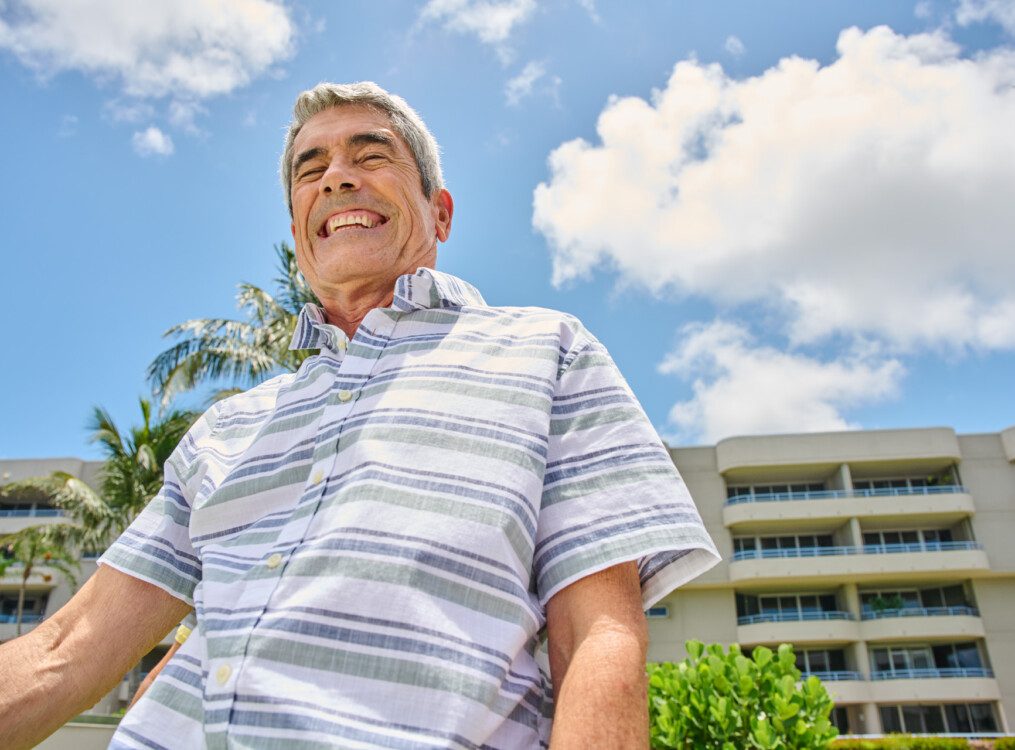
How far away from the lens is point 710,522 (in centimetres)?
3384

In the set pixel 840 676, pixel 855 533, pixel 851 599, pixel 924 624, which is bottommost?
pixel 840 676

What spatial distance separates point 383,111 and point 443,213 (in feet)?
0.92

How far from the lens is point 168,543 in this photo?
1430mm

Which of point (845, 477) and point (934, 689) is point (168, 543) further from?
point (845, 477)

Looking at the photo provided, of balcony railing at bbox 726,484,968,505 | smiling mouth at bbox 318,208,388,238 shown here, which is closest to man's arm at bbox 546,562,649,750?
smiling mouth at bbox 318,208,388,238

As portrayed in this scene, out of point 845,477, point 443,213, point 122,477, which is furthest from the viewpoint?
point 845,477

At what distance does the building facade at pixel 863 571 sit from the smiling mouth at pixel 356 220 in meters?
31.2

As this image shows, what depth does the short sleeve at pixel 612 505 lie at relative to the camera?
41.7 inches

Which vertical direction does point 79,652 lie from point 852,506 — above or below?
below

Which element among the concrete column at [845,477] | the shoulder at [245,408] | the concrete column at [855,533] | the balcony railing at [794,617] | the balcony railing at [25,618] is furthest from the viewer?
the concrete column at [845,477]

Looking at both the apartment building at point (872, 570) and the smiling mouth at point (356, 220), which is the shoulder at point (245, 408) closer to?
the smiling mouth at point (356, 220)

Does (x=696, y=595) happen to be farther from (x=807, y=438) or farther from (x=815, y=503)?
(x=807, y=438)

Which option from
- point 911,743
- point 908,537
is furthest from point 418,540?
point 908,537

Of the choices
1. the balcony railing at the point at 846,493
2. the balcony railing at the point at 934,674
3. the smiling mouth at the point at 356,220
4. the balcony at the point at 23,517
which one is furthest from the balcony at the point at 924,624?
the balcony at the point at 23,517
